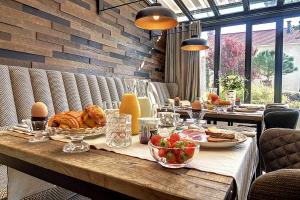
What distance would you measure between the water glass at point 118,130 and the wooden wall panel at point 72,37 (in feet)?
5.40

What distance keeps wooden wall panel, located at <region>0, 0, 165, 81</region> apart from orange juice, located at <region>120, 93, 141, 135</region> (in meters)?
1.51

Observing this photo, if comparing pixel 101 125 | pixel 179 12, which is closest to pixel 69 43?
pixel 101 125

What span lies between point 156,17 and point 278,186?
50.5 inches

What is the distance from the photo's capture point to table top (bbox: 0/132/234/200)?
0.49m

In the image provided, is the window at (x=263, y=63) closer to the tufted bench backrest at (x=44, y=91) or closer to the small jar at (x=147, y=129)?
the tufted bench backrest at (x=44, y=91)

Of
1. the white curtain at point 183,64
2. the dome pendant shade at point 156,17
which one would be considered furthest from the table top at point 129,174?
the white curtain at point 183,64

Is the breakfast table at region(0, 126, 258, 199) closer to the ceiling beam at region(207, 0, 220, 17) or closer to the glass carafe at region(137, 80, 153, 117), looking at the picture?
Result: the glass carafe at region(137, 80, 153, 117)

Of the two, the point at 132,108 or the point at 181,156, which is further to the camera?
the point at 132,108

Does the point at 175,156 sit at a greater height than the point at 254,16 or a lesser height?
lesser

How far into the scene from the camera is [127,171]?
0.59m

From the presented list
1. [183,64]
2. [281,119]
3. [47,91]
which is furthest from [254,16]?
[47,91]

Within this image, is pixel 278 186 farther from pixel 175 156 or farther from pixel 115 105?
pixel 115 105

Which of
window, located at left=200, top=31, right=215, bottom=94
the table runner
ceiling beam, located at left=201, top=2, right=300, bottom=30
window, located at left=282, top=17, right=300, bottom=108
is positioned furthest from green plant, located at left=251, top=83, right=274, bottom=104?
the table runner

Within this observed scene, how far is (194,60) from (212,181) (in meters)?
4.19
